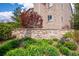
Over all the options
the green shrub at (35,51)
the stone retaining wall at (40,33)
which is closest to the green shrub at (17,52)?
the green shrub at (35,51)

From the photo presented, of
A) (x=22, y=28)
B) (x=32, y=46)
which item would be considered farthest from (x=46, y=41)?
(x=22, y=28)

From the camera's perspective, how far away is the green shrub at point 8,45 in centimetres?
199

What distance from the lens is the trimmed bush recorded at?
199 cm

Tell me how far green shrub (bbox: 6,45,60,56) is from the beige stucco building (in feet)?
0.72

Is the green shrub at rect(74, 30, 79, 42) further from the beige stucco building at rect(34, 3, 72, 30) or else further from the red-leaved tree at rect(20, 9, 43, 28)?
the red-leaved tree at rect(20, 9, 43, 28)

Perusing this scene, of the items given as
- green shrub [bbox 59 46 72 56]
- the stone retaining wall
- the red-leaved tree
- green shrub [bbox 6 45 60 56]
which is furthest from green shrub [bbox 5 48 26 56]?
green shrub [bbox 59 46 72 56]

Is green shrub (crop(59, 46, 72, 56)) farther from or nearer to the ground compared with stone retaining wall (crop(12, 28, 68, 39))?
nearer to the ground

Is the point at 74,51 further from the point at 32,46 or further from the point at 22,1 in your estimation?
Answer: the point at 22,1

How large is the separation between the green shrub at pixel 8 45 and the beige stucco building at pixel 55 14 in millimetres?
333

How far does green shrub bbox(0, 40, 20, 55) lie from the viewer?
199cm

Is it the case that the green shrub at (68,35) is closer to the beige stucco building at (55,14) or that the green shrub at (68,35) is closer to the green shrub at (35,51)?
the beige stucco building at (55,14)

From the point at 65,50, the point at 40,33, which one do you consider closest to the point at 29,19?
the point at 40,33

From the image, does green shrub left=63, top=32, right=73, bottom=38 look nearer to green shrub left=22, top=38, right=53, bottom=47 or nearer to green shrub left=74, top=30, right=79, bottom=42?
green shrub left=74, top=30, right=79, bottom=42

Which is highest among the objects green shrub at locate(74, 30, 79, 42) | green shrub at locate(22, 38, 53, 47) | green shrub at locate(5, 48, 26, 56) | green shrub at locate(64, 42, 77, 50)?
green shrub at locate(74, 30, 79, 42)
